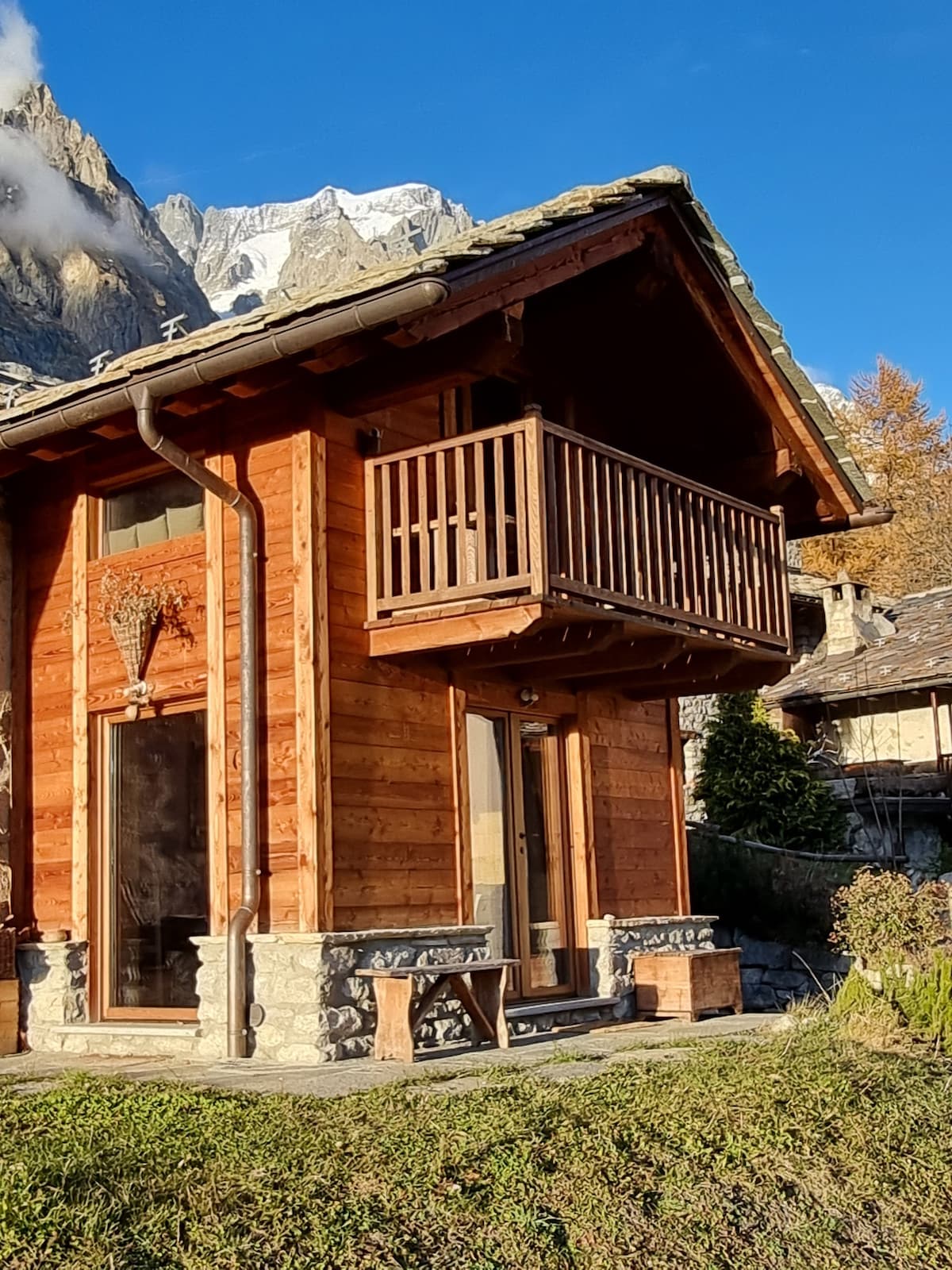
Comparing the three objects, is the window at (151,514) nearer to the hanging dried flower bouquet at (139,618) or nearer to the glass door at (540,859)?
the hanging dried flower bouquet at (139,618)

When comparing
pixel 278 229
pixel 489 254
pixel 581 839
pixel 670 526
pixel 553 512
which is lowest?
pixel 581 839

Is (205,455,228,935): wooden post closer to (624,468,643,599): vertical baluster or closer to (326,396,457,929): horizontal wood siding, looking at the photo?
(326,396,457,929): horizontal wood siding

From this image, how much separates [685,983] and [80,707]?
16.8ft

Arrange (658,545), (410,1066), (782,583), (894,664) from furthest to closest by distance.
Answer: (894,664)
(782,583)
(658,545)
(410,1066)

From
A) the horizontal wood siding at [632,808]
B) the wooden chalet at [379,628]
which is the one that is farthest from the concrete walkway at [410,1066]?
the horizontal wood siding at [632,808]

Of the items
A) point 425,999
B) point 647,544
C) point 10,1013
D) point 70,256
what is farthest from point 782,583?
point 70,256

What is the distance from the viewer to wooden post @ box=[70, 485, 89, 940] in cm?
1110

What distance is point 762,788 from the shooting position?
19.3m

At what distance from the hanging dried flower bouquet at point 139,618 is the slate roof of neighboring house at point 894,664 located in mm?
13000

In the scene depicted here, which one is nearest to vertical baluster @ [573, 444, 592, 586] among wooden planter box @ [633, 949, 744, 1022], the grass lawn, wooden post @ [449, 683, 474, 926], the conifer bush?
wooden post @ [449, 683, 474, 926]

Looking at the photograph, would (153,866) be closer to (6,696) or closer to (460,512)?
(6,696)

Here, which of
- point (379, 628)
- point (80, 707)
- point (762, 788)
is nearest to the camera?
point (379, 628)

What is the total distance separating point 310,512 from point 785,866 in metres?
8.75

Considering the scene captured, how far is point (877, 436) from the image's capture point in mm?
38938
